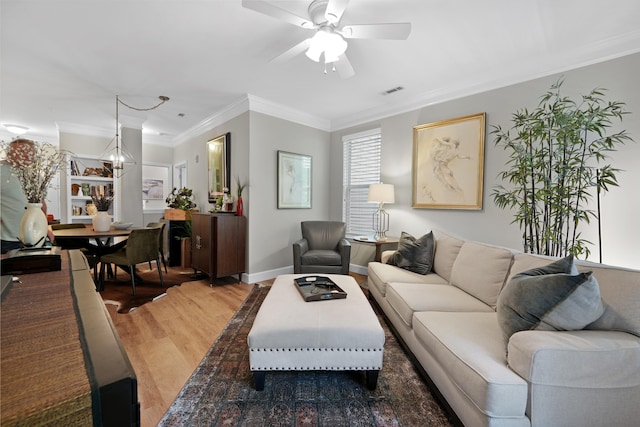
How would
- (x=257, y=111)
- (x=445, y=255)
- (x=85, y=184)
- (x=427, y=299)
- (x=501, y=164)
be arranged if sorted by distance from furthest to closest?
1. (x=85, y=184)
2. (x=257, y=111)
3. (x=501, y=164)
4. (x=445, y=255)
5. (x=427, y=299)

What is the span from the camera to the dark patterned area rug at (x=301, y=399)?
4.66 ft

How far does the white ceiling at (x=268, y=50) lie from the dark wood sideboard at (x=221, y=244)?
5.64 ft

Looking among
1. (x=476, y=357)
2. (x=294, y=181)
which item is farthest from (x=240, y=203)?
(x=476, y=357)

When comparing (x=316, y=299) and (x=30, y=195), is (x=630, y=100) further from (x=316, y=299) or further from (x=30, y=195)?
(x=30, y=195)

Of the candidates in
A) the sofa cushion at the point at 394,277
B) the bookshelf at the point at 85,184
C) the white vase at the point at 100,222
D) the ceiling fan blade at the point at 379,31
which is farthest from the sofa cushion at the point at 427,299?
the bookshelf at the point at 85,184

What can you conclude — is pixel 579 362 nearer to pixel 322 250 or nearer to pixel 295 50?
pixel 295 50

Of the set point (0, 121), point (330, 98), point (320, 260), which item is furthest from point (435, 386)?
point (0, 121)

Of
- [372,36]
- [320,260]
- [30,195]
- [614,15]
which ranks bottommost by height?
[320,260]

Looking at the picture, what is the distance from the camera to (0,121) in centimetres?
455

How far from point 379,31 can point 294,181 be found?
2.65m

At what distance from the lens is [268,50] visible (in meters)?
2.53

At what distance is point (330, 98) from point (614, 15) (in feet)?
8.82

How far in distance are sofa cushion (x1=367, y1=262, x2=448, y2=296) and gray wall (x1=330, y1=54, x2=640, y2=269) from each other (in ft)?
3.28

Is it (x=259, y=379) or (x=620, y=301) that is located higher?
(x=620, y=301)
